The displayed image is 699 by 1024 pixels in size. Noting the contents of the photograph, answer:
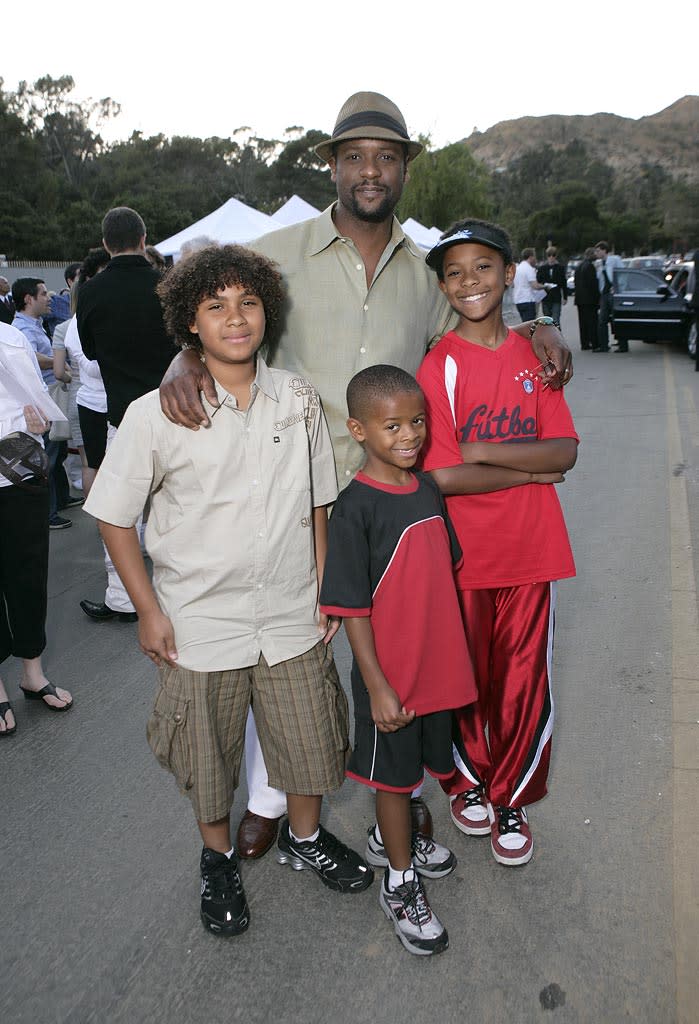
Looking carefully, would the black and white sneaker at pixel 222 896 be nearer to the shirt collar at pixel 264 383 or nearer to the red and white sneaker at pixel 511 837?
the red and white sneaker at pixel 511 837

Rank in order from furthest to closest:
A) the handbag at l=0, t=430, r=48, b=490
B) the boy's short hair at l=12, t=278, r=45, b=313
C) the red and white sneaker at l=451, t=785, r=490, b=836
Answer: the boy's short hair at l=12, t=278, r=45, b=313
the handbag at l=0, t=430, r=48, b=490
the red and white sneaker at l=451, t=785, r=490, b=836

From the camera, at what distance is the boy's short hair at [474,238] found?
2648 millimetres

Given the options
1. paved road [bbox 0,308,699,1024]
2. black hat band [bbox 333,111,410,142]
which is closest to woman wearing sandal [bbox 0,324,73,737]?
paved road [bbox 0,308,699,1024]

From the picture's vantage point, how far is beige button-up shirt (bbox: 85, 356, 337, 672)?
2.37 meters

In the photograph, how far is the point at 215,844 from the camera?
105 inches

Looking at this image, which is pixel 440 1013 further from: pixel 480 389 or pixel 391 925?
pixel 480 389

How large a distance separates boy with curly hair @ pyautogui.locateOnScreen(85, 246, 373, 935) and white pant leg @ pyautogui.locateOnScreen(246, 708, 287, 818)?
30cm

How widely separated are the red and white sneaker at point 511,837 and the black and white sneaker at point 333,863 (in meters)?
0.43

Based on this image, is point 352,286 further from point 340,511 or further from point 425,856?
point 425,856

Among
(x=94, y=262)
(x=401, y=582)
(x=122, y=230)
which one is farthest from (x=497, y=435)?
(x=94, y=262)

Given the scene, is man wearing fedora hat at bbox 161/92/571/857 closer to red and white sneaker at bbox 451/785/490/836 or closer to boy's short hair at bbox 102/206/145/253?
red and white sneaker at bbox 451/785/490/836

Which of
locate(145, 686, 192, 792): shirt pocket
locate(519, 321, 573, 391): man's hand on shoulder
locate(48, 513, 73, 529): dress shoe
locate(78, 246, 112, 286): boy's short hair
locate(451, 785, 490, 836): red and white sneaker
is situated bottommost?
locate(451, 785, 490, 836): red and white sneaker

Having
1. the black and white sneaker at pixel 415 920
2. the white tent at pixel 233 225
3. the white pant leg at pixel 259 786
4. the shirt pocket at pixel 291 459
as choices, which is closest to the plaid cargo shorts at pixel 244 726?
the white pant leg at pixel 259 786

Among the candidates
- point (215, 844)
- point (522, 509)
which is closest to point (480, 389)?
point (522, 509)
